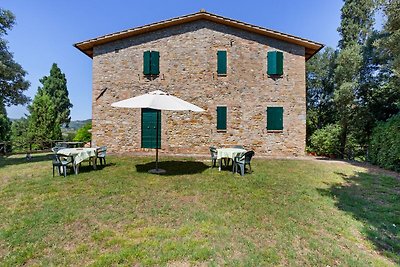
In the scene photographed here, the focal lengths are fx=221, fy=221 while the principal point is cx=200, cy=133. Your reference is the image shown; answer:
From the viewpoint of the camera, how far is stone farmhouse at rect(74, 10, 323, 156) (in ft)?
40.1

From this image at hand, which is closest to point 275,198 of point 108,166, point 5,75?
point 108,166

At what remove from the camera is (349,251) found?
11.8ft

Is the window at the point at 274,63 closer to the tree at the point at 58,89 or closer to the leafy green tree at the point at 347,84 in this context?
the leafy green tree at the point at 347,84

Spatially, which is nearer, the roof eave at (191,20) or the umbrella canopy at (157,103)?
the umbrella canopy at (157,103)

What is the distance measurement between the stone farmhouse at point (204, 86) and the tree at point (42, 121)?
1003 centimetres

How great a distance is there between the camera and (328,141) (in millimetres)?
13906

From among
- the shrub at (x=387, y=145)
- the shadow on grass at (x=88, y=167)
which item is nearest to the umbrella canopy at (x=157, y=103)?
the shadow on grass at (x=88, y=167)

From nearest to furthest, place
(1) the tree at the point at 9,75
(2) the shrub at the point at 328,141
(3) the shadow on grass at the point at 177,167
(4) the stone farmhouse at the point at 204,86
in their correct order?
(3) the shadow on grass at the point at 177,167, (1) the tree at the point at 9,75, (4) the stone farmhouse at the point at 204,86, (2) the shrub at the point at 328,141

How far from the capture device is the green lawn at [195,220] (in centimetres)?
329

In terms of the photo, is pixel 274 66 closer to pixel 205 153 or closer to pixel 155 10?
pixel 205 153

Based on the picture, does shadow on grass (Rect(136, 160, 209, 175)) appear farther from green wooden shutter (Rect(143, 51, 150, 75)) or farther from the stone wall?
green wooden shutter (Rect(143, 51, 150, 75))

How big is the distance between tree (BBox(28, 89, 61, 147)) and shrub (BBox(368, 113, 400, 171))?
912 inches

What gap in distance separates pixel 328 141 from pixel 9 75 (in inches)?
731

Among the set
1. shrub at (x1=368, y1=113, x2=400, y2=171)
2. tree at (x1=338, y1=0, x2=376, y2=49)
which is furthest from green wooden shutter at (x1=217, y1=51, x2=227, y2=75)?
tree at (x1=338, y1=0, x2=376, y2=49)
